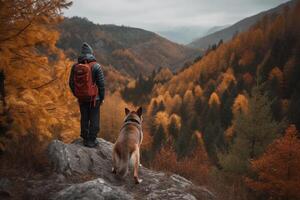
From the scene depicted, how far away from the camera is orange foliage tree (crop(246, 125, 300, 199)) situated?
22969 mm

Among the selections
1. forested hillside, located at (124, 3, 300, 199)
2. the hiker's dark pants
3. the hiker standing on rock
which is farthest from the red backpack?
forested hillside, located at (124, 3, 300, 199)

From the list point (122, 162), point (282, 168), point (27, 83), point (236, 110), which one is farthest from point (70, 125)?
point (236, 110)

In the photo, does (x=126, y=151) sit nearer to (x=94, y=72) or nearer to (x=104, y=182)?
(x=104, y=182)

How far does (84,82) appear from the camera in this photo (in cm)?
838

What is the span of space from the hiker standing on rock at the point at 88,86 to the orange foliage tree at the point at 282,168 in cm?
1651

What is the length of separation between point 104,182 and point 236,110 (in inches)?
2448

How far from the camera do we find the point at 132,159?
7.89 metres

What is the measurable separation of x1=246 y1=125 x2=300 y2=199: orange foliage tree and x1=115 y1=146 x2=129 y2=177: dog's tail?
1679 centimetres

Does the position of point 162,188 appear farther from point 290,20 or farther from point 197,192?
point 290,20

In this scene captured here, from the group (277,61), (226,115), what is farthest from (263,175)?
(277,61)

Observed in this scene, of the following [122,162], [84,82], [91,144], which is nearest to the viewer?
[122,162]

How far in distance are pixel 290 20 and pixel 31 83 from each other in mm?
129503

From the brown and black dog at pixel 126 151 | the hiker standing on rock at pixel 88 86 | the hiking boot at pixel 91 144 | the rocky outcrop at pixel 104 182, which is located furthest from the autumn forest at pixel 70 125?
the brown and black dog at pixel 126 151

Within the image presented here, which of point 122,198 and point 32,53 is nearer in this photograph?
point 122,198
